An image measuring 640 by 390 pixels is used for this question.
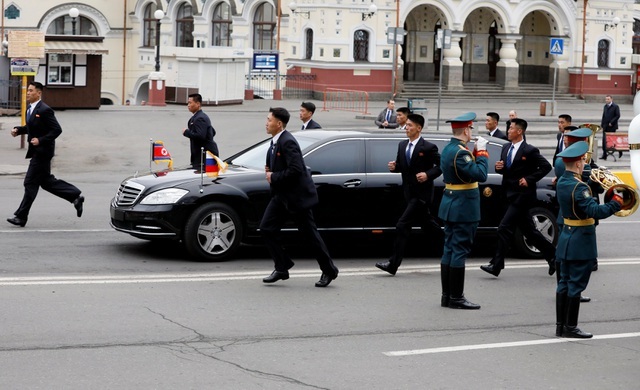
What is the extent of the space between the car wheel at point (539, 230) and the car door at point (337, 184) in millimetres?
2150

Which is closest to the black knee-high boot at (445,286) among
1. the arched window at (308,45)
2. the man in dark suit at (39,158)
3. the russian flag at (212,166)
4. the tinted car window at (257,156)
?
the tinted car window at (257,156)

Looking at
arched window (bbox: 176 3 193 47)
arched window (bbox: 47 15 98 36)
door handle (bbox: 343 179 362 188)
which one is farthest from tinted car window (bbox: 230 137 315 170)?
arched window (bbox: 47 15 98 36)

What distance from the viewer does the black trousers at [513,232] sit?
40.8 feet

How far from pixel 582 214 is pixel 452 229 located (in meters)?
1.67

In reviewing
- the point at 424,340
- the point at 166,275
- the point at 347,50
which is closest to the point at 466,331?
the point at 424,340

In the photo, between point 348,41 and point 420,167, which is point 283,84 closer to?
point 348,41

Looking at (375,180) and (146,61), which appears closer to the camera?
(375,180)

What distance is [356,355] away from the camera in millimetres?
8844

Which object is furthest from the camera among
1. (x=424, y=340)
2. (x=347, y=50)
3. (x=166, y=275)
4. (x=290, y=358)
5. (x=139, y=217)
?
(x=347, y=50)

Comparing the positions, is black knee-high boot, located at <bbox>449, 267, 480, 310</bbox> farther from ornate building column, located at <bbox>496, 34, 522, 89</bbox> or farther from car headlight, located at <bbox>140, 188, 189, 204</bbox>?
ornate building column, located at <bbox>496, 34, 522, 89</bbox>

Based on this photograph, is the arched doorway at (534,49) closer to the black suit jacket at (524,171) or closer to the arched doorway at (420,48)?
the arched doorway at (420,48)

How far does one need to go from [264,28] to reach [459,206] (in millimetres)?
43420

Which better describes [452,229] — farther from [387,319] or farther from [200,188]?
[200,188]

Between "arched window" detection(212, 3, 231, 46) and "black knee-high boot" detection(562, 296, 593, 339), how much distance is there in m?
46.0
